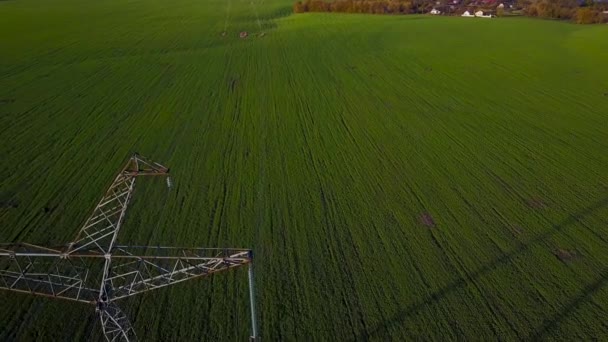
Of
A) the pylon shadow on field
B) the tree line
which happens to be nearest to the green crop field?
the pylon shadow on field

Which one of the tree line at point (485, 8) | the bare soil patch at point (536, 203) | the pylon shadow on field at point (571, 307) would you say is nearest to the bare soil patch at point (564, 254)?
the pylon shadow on field at point (571, 307)

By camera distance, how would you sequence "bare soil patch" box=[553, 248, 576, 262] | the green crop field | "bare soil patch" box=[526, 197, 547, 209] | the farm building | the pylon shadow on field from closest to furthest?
the pylon shadow on field
the green crop field
"bare soil patch" box=[553, 248, 576, 262]
"bare soil patch" box=[526, 197, 547, 209]
the farm building

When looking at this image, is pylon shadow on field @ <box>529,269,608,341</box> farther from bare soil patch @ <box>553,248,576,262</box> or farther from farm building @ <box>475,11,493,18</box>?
farm building @ <box>475,11,493,18</box>

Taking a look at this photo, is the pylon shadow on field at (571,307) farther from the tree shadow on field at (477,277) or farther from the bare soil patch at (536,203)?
the bare soil patch at (536,203)

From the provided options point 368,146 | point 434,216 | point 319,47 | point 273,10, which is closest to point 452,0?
point 273,10

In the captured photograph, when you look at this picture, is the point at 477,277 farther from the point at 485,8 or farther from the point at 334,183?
the point at 485,8

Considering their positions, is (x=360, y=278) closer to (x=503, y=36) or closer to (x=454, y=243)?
(x=454, y=243)

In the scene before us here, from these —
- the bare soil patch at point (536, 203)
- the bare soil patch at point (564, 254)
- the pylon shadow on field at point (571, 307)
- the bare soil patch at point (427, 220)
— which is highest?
the bare soil patch at point (427, 220)
